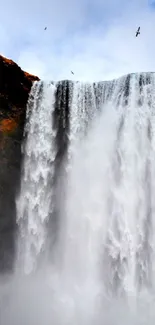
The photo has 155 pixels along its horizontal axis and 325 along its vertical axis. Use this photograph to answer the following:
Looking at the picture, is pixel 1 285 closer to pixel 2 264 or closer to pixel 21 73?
pixel 2 264

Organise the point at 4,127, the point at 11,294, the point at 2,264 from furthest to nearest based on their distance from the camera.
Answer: the point at 4,127, the point at 2,264, the point at 11,294

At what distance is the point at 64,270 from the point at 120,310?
11.6 ft

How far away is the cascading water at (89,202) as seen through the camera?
54.5ft

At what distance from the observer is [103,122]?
65.2 feet

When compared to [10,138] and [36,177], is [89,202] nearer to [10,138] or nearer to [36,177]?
[36,177]

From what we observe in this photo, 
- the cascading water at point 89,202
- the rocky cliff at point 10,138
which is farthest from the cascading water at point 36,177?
the rocky cliff at point 10,138

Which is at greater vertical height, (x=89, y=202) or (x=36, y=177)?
(x=36, y=177)

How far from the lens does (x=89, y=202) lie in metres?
18.9

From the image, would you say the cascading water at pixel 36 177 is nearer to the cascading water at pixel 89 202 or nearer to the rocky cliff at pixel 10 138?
the cascading water at pixel 89 202

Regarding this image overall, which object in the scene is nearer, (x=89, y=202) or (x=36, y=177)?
(x=89, y=202)

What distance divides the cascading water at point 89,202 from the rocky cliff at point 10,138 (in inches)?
17.2

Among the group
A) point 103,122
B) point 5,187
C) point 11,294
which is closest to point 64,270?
point 11,294

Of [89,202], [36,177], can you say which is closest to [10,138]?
[36,177]

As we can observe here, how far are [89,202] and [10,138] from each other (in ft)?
17.6
